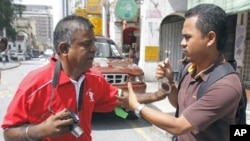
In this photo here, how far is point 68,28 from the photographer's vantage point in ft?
5.69

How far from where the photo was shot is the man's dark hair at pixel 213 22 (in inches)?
65.6

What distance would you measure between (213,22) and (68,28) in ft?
2.80

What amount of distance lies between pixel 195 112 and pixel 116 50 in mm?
6194

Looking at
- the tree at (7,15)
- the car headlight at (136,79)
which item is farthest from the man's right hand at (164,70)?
the tree at (7,15)

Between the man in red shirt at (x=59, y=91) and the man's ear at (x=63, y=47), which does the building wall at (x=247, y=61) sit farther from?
the man's ear at (x=63, y=47)

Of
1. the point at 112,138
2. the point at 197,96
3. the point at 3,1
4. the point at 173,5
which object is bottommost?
the point at 112,138

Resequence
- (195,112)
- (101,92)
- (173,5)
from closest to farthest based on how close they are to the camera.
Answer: (195,112)
(101,92)
(173,5)

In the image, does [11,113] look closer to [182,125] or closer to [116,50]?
[182,125]

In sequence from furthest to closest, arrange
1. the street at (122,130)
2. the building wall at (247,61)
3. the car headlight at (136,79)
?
the building wall at (247,61) < the car headlight at (136,79) < the street at (122,130)

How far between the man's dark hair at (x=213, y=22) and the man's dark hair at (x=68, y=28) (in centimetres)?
67

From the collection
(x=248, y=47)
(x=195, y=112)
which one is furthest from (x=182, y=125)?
(x=248, y=47)

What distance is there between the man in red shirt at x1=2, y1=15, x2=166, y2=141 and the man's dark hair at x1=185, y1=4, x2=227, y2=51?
2.17 ft

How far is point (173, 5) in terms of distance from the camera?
1195cm

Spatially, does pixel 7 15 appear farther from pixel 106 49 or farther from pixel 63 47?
pixel 63 47
